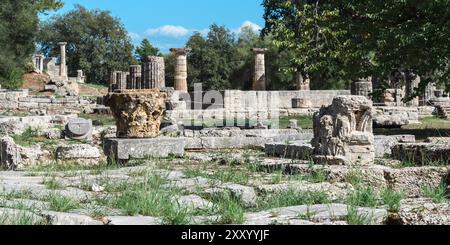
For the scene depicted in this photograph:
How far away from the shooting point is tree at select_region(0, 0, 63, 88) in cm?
4449

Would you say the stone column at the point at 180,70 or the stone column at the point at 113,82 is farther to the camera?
the stone column at the point at 113,82

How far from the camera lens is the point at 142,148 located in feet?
39.6

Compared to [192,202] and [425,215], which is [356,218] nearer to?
[425,215]

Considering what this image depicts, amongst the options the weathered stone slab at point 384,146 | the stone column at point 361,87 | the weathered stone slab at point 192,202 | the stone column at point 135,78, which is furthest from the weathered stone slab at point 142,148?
the stone column at point 135,78

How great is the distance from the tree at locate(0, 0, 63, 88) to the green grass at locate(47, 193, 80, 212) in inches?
1576

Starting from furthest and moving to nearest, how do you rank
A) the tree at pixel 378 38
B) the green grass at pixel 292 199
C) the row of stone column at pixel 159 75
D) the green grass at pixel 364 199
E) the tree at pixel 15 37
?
1. the tree at pixel 15 37
2. the row of stone column at pixel 159 75
3. the tree at pixel 378 38
4. the green grass at pixel 292 199
5. the green grass at pixel 364 199

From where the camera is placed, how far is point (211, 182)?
24.7ft

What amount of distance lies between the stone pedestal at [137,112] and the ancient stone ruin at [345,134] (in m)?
3.82

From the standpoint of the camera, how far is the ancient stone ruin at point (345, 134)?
967cm

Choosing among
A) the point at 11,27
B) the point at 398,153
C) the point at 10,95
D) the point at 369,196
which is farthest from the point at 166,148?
the point at 11,27

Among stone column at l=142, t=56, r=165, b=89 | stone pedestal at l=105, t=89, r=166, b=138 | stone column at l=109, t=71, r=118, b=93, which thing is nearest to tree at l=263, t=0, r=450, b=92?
stone pedestal at l=105, t=89, r=166, b=138

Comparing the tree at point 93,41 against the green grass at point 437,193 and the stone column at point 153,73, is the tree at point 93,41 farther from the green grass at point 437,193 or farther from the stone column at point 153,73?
the green grass at point 437,193
